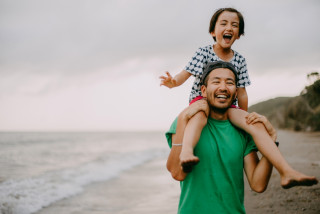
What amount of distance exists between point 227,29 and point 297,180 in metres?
1.83

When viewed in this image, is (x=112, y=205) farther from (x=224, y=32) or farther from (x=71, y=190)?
(x=224, y=32)

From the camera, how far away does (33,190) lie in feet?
28.8

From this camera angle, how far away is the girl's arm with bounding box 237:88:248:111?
335 cm

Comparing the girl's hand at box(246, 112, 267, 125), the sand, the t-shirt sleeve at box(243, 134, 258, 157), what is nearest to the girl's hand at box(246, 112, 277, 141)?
the girl's hand at box(246, 112, 267, 125)

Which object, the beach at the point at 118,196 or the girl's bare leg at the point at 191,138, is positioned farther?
the beach at the point at 118,196

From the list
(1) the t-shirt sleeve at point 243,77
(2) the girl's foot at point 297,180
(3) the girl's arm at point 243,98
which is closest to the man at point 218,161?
(2) the girl's foot at point 297,180

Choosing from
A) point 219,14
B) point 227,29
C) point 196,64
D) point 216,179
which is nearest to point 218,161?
point 216,179

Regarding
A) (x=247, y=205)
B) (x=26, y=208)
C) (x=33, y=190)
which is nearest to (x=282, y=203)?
(x=247, y=205)

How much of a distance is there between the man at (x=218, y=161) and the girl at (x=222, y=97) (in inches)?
3.3

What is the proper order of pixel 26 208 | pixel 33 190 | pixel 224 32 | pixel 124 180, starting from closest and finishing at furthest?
pixel 224 32 < pixel 26 208 < pixel 33 190 < pixel 124 180

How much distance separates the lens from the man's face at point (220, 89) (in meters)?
→ 2.53

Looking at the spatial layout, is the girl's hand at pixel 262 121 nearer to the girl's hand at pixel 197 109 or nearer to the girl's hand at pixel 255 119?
the girl's hand at pixel 255 119

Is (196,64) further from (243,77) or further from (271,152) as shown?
(271,152)

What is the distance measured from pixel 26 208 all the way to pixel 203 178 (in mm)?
6333
